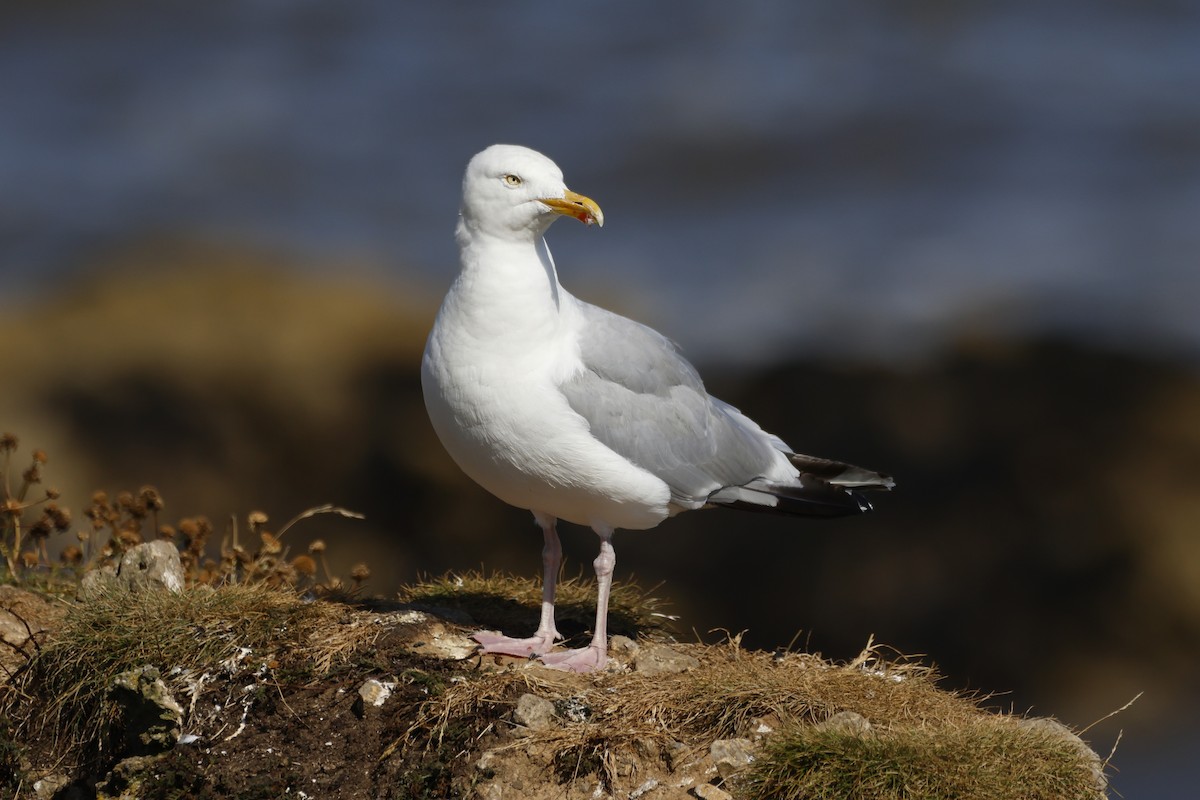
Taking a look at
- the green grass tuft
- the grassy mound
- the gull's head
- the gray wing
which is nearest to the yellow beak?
the gull's head

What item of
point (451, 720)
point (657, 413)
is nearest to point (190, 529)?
point (451, 720)

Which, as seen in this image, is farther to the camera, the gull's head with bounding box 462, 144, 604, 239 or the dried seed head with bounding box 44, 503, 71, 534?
the dried seed head with bounding box 44, 503, 71, 534

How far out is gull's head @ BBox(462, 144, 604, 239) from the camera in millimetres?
5762

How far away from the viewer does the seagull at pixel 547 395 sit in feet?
18.6

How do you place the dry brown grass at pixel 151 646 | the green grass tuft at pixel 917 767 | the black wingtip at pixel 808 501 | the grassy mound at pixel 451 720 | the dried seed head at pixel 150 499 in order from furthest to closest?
the dried seed head at pixel 150 499 < the black wingtip at pixel 808 501 < the dry brown grass at pixel 151 646 < the grassy mound at pixel 451 720 < the green grass tuft at pixel 917 767

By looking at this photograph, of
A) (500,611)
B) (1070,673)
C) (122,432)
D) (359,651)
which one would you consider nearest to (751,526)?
(1070,673)

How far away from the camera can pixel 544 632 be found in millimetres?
6094

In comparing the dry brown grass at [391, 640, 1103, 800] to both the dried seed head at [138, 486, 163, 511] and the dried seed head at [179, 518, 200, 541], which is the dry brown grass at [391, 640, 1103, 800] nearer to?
the dried seed head at [179, 518, 200, 541]

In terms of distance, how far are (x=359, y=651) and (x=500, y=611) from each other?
102 centimetres

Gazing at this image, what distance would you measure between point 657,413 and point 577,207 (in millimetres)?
925

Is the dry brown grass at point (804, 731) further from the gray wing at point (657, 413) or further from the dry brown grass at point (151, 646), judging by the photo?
the gray wing at point (657, 413)

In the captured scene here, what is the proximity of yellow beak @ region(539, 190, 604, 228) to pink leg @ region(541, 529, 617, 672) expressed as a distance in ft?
4.10

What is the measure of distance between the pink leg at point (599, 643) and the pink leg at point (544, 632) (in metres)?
0.09

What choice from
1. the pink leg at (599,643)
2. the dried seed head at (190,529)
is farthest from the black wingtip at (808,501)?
the dried seed head at (190,529)
